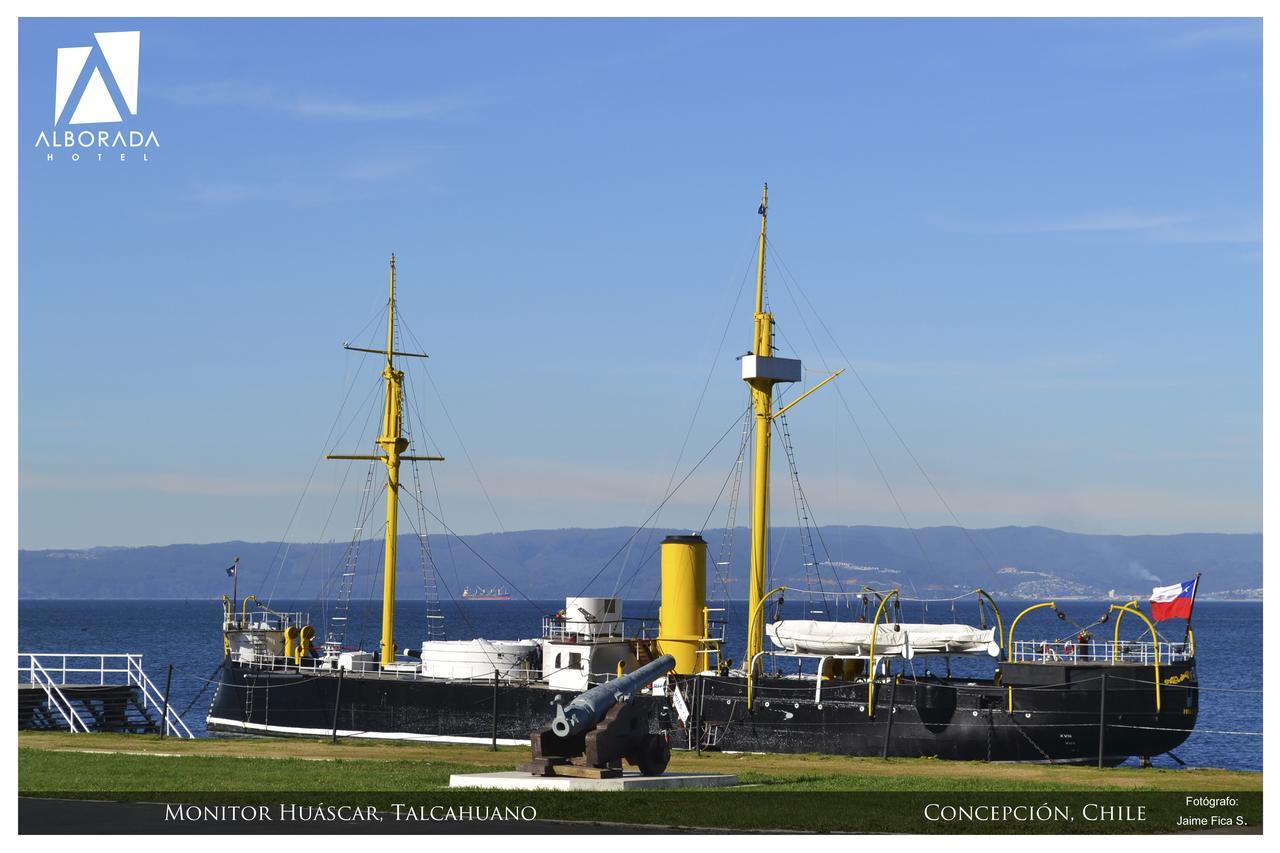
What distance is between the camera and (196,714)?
76.6m

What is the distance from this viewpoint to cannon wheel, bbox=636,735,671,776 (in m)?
27.4

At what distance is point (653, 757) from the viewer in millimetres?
27469

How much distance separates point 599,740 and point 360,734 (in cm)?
2638

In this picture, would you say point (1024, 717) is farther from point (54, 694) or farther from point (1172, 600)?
point (54, 694)

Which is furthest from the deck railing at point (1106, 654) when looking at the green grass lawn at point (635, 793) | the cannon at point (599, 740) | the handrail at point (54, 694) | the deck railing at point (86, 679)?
the handrail at point (54, 694)

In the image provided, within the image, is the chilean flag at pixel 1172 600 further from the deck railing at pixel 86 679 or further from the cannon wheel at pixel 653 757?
the deck railing at pixel 86 679

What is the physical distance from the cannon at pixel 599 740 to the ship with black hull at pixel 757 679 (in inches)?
422

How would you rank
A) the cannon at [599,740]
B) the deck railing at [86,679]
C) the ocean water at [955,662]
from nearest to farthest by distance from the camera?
the cannon at [599,740]
the deck railing at [86,679]
the ocean water at [955,662]

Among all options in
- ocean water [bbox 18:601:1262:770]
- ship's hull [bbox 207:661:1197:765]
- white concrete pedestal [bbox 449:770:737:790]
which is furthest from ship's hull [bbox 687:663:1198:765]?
white concrete pedestal [bbox 449:770:737:790]

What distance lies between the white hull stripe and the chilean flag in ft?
53.5

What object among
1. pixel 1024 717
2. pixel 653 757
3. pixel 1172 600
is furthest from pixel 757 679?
pixel 653 757

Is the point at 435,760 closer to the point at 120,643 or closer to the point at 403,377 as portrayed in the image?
the point at 403,377

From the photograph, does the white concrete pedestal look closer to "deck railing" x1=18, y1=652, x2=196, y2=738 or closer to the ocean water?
the ocean water

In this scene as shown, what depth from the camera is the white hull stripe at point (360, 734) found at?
48875 mm
